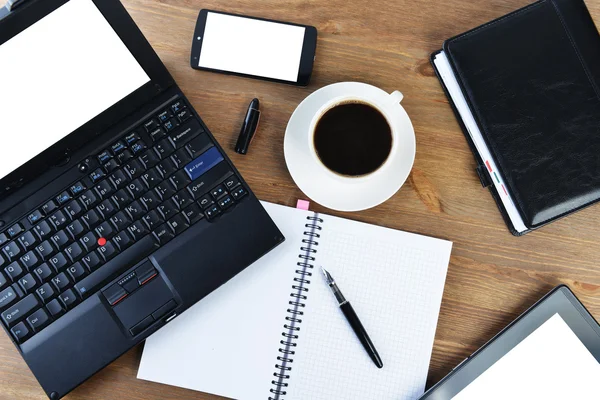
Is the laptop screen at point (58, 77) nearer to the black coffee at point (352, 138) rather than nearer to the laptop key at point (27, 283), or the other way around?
the laptop key at point (27, 283)

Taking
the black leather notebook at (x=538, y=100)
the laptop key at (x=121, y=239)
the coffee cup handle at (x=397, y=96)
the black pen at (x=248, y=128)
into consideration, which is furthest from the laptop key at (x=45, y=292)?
the black leather notebook at (x=538, y=100)

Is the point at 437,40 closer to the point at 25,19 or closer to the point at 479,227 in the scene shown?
the point at 479,227

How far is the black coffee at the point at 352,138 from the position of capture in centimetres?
72

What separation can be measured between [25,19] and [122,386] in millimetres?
522

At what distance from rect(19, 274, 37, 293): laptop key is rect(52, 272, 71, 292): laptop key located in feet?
0.08

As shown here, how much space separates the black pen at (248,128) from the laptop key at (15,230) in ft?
1.03

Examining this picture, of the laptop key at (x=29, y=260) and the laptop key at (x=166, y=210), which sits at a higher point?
the laptop key at (x=29, y=260)

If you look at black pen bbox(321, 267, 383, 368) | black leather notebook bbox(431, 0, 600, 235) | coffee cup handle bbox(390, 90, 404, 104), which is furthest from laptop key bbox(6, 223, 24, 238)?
black leather notebook bbox(431, 0, 600, 235)

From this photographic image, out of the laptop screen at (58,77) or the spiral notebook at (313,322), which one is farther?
the spiral notebook at (313,322)

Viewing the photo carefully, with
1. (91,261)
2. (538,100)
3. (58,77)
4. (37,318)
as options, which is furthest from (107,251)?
(538,100)

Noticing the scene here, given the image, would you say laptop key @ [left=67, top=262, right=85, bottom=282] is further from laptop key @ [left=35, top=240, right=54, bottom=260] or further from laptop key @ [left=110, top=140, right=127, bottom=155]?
laptop key @ [left=110, top=140, right=127, bottom=155]

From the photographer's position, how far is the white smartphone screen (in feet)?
2.62

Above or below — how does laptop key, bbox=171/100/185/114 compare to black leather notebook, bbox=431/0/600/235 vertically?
above

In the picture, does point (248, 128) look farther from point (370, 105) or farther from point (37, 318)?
point (37, 318)
